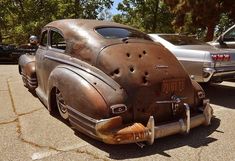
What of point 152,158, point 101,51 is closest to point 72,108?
point 101,51

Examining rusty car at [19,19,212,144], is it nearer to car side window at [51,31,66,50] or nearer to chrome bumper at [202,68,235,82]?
car side window at [51,31,66,50]

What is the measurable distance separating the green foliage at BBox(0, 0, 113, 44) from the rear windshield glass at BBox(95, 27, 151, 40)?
23192 millimetres

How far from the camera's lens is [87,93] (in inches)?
163

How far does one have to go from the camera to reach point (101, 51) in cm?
460

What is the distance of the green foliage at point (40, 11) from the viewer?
28219 mm

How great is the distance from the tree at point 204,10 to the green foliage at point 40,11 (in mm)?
10628

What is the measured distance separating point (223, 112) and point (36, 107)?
341cm

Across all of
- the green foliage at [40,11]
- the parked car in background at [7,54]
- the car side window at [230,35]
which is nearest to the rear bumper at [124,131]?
the car side window at [230,35]

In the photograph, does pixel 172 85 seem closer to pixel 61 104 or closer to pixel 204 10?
pixel 61 104

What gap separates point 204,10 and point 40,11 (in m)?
16.0

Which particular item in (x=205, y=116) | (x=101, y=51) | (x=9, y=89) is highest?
(x=101, y=51)

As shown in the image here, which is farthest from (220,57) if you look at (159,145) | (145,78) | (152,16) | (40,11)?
(152,16)

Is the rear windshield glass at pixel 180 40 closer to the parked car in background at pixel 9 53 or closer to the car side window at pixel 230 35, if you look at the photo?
the car side window at pixel 230 35

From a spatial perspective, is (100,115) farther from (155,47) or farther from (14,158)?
(155,47)
